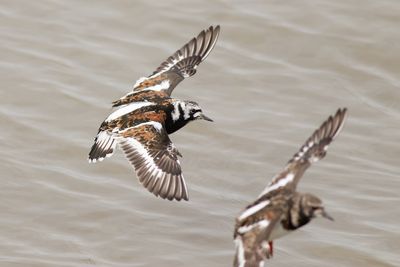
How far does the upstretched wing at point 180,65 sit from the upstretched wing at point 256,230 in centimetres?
238

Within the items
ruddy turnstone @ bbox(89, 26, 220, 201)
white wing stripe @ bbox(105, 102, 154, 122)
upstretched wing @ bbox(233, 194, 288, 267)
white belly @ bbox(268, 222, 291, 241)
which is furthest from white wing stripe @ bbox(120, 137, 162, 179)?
white belly @ bbox(268, 222, 291, 241)

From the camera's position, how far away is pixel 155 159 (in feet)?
25.5

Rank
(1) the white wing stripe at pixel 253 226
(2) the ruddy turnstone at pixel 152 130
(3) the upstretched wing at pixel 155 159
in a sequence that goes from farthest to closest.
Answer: (2) the ruddy turnstone at pixel 152 130
(3) the upstretched wing at pixel 155 159
(1) the white wing stripe at pixel 253 226

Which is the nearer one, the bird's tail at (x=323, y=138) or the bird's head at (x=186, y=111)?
the bird's tail at (x=323, y=138)

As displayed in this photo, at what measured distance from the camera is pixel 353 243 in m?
7.59

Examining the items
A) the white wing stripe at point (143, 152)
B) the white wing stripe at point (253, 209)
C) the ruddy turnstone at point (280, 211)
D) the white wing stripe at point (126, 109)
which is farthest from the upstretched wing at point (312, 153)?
the white wing stripe at point (126, 109)

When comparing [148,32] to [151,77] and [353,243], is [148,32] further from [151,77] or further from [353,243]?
[353,243]

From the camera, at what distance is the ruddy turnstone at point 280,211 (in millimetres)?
6180

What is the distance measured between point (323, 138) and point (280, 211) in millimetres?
639

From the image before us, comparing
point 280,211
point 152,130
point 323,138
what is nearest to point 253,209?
point 280,211

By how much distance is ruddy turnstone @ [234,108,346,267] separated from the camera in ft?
20.3

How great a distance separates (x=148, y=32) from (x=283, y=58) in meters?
1.31

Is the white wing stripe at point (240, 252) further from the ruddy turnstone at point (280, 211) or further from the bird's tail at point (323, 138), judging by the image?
the bird's tail at point (323, 138)

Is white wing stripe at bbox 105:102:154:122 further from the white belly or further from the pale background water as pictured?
the white belly
